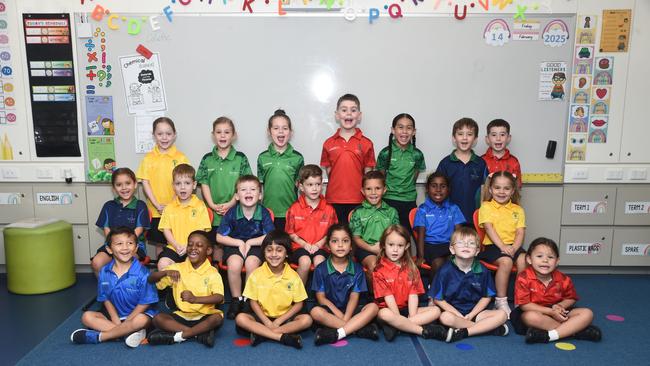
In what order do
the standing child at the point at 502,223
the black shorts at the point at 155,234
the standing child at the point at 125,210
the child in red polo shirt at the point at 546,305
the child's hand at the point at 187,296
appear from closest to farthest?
the child's hand at the point at 187,296
the child in red polo shirt at the point at 546,305
the standing child at the point at 502,223
the standing child at the point at 125,210
the black shorts at the point at 155,234

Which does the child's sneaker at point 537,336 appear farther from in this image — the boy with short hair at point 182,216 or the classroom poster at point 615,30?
the classroom poster at point 615,30

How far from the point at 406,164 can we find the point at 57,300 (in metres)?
2.59

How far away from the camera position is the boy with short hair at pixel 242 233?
3145 millimetres

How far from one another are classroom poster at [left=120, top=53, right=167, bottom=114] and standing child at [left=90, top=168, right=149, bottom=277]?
53 cm

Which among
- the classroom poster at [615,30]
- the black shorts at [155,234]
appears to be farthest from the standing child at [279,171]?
the classroom poster at [615,30]

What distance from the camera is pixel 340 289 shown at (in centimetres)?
293

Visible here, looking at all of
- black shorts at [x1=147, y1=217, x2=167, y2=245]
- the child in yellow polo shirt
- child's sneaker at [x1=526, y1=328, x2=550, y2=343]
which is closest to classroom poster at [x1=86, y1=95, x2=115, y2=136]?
black shorts at [x1=147, y1=217, x2=167, y2=245]

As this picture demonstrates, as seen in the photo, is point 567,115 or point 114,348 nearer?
point 114,348

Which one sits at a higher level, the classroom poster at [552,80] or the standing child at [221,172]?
the classroom poster at [552,80]

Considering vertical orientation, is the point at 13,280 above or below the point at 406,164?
below

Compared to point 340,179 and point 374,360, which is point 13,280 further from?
point 374,360

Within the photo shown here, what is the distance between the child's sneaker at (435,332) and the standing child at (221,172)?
5.13 ft

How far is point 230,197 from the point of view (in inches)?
140

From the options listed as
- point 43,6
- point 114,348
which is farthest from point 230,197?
point 43,6
